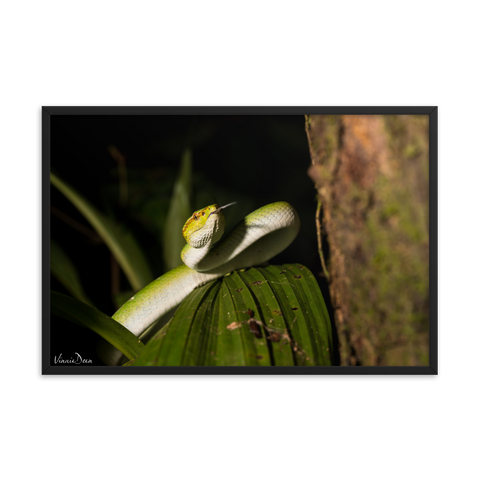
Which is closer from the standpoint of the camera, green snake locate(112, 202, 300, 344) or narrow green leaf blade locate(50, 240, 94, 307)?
green snake locate(112, 202, 300, 344)

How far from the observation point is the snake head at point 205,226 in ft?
4.18

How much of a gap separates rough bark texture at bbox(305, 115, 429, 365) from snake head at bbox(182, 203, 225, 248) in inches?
17.2

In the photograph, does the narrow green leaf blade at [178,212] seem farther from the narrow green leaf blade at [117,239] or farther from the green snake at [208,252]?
the green snake at [208,252]

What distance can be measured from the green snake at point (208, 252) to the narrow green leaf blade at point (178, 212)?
45 centimetres

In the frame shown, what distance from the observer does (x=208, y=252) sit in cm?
137

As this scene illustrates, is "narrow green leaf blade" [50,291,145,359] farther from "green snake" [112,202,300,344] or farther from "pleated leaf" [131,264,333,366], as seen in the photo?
"green snake" [112,202,300,344]

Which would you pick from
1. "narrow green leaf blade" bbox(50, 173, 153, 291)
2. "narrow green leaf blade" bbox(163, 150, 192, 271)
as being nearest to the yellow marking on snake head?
"narrow green leaf blade" bbox(163, 150, 192, 271)

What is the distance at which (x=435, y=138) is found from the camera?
1083 millimetres

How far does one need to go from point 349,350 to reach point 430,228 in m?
0.51

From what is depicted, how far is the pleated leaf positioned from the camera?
0.99 metres

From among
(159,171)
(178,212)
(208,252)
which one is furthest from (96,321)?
(159,171)
